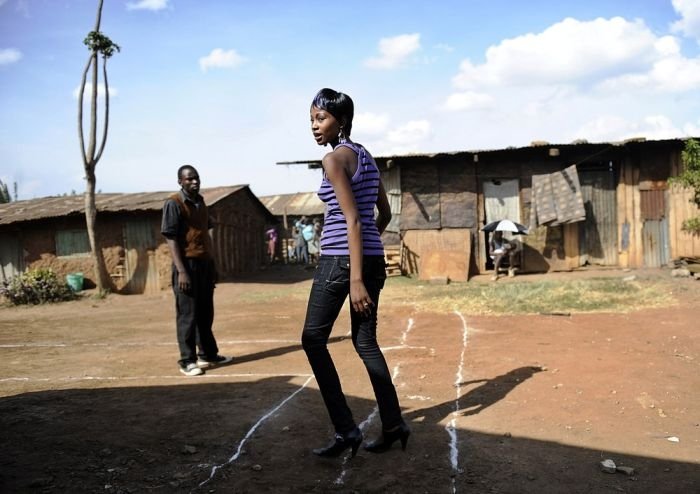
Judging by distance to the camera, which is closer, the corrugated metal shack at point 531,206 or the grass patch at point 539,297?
the grass patch at point 539,297

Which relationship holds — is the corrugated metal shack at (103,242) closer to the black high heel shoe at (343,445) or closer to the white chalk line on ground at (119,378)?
the white chalk line on ground at (119,378)

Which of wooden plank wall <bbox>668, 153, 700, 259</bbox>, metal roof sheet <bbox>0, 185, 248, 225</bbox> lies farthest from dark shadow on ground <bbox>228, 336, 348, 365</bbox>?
wooden plank wall <bbox>668, 153, 700, 259</bbox>

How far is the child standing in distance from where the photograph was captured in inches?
109

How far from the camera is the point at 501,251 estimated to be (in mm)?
13414

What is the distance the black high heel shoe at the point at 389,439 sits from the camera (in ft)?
9.40

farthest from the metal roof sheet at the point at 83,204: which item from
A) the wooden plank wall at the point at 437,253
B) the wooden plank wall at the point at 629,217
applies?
the wooden plank wall at the point at 629,217

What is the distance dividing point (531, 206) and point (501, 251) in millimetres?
1458

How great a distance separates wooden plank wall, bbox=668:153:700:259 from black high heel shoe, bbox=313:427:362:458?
42.4 feet

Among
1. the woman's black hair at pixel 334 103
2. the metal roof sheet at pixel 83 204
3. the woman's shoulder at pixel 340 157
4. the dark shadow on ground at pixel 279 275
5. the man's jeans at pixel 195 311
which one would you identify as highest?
the metal roof sheet at pixel 83 204

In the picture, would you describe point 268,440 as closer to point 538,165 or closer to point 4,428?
point 4,428

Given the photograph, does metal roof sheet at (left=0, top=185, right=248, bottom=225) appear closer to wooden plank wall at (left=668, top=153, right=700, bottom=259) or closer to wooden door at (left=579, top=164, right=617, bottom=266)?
wooden door at (left=579, top=164, right=617, bottom=266)

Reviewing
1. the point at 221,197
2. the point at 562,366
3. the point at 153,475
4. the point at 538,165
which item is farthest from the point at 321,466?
the point at 221,197

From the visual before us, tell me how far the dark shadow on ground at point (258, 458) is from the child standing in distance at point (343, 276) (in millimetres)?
189

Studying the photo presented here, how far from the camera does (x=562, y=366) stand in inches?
188
